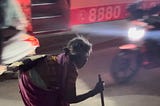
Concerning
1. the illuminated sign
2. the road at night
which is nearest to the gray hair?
Result: the road at night

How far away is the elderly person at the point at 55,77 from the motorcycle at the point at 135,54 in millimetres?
1417

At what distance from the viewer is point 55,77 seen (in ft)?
10.3

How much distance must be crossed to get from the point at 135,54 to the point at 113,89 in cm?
44

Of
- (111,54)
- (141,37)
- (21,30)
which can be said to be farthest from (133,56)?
(21,30)

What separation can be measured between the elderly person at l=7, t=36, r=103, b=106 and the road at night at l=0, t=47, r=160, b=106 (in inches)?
47.0

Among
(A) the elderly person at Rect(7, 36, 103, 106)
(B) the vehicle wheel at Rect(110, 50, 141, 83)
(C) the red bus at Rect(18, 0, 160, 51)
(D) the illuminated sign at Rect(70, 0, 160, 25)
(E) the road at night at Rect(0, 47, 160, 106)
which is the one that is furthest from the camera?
(D) the illuminated sign at Rect(70, 0, 160, 25)

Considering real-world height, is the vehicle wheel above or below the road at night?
above

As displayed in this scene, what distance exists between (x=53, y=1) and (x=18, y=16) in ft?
2.88

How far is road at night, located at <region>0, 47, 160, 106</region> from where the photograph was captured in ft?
14.3

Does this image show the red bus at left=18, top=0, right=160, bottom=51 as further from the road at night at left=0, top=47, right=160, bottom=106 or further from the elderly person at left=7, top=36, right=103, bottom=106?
the elderly person at left=7, top=36, right=103, bottom=106

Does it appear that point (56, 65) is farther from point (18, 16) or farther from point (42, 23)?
point (42, 23)

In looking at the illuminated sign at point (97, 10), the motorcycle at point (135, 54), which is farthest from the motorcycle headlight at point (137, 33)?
the illuminated sign at point (97, 10)

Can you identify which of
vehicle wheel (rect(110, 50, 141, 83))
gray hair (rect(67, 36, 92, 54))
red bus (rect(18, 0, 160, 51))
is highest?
gray hair (rect(67, 36, 92, 54))

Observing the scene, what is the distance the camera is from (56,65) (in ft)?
10.3
